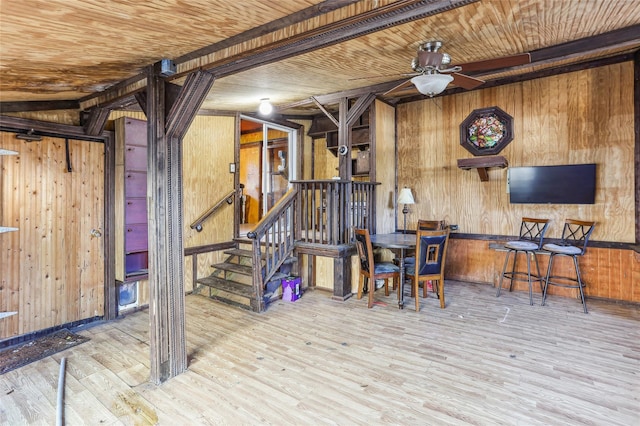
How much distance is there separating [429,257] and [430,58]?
220 centimetres

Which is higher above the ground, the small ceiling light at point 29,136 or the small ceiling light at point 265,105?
the small ceiling light at point 265,105

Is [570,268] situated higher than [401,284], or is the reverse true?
[570,268]

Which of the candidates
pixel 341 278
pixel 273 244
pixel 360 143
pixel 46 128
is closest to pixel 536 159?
pixel 360 143

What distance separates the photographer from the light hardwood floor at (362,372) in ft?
7.14

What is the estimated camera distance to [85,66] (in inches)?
98.0

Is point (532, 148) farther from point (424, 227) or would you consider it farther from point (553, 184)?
point (424, 227)

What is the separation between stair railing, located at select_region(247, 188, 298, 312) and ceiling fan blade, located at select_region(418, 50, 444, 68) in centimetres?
242

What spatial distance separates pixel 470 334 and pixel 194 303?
339 centimetres

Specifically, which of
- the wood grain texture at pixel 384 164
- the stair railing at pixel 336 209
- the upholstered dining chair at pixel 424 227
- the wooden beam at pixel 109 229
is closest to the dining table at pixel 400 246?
the upholstered dining chair at pixel 424 227

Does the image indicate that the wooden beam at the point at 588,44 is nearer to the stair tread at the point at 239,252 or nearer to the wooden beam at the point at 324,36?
the wooden beam at the point at 324,36

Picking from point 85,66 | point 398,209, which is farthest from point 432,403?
point 398,209

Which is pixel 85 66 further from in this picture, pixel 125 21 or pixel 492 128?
pixel 492 128

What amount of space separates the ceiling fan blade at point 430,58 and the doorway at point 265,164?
3.50 m

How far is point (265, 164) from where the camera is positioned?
6.12 meters
